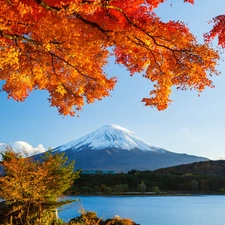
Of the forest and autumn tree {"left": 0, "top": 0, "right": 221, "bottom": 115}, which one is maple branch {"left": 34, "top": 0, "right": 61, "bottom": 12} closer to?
autumn tree {"left": 0, "top": 0, "right": 221, "bottom": 115}

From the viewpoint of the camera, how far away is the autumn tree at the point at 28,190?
7.85 meters

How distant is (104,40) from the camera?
8.68m

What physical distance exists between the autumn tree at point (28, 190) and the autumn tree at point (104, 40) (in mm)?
2121

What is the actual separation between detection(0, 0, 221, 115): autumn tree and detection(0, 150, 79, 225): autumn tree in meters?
2.12

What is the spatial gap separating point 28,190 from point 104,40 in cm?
342

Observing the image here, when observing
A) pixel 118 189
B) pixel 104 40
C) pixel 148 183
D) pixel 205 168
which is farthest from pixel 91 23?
pixel 205 168

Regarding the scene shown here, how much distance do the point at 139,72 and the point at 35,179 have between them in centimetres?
424

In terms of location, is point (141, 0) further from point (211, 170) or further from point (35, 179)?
point (211, 170)

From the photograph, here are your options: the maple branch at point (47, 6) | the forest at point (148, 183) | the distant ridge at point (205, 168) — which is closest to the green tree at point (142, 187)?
the forest at point (148, 183)

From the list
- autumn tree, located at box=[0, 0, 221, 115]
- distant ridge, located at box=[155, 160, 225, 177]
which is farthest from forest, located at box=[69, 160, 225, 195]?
autumn tree, located at box=[0, 0, 221, 115]

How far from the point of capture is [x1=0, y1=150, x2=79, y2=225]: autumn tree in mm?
7848

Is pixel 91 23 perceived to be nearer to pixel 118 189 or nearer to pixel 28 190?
pixel 28 190

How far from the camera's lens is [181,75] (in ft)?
30.8

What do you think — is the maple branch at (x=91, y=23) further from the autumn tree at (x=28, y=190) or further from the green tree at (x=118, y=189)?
the green tree at (x=118, y=189)
